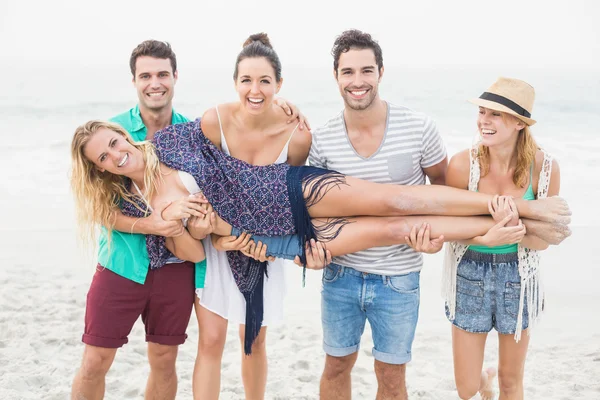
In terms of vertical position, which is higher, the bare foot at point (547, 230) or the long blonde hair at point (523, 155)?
the long blonde hair at point (523, 155)

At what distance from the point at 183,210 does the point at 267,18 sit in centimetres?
1773

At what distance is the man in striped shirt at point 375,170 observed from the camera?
304 cm

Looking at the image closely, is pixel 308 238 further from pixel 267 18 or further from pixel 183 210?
pixel 267 18

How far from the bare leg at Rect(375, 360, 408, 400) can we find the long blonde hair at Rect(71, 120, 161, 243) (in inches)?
58.7

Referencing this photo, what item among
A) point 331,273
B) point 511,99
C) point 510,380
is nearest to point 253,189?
point 331,273

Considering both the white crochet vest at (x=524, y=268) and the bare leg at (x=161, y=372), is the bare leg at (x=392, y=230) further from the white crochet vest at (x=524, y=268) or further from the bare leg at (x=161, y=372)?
the bare leg at (x=161, y=372)

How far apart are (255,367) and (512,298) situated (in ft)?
4.80

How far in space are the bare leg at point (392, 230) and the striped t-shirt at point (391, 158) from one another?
0.34 ft

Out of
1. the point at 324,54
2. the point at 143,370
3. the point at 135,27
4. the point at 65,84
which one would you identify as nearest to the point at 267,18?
the point at 324,54

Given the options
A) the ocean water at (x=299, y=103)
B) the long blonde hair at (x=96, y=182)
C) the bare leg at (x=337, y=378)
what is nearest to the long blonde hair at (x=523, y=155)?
the bare leg at (x=337, y=378)

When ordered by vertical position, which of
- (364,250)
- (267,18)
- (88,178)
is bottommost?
(364,250)

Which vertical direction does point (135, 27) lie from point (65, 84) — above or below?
above

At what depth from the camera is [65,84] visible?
17.3 meters

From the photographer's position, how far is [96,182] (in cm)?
312
